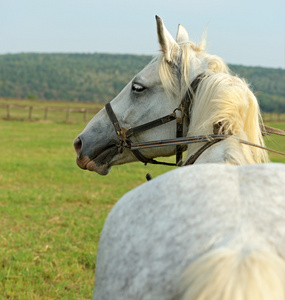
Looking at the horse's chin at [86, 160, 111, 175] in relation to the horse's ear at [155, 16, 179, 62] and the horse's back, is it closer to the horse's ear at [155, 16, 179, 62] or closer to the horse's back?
the horse's ear at [155, 16, 179, 62]

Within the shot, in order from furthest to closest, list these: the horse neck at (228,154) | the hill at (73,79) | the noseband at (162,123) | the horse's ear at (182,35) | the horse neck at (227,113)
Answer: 1. the hill at (73,79)
2. the horse's ear at (182,35)
3. the noseband at (162,123)
4. the horse neck at (227,113)
5. the horse neck at (228,154)

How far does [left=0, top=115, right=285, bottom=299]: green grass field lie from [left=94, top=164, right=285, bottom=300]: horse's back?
1296mm

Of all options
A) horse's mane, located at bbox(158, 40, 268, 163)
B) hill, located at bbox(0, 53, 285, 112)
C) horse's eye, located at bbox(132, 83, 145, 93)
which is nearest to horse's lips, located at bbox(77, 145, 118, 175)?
horse's eye, located at bbox(132, 83, 145, 93)

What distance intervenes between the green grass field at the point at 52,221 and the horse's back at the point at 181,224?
1.30 m

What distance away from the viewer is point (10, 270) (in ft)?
14.7

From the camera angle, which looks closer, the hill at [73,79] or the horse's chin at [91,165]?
the horse's chin at [91,165]

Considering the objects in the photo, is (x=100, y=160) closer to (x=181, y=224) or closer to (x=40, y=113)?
(x=181, y=224)

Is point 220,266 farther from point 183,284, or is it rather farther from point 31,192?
point 31,192

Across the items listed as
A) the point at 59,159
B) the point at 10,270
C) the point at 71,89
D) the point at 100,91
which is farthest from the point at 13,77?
the point at 10,270

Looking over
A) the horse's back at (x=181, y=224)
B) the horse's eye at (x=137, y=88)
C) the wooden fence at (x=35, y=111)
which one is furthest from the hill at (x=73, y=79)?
the horse's back at (x=181, y=224)

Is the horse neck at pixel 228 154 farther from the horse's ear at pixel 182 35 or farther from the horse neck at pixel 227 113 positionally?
the horse's ear at pixel 182 35

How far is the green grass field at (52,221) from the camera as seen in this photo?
4.26 metres

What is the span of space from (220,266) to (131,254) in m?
0.34

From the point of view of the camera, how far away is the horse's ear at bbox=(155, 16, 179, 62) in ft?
8.58
